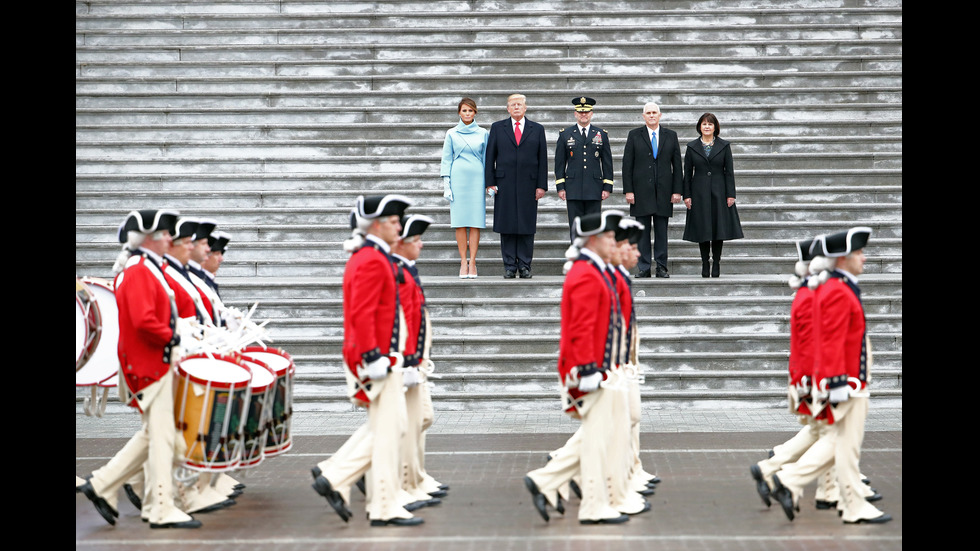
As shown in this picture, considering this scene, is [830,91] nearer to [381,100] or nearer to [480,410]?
[381,100]

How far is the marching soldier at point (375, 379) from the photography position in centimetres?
796

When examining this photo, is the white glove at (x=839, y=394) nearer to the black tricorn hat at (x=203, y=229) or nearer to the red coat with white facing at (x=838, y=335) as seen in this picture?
the red coat with white facing at (x=838, y=335)

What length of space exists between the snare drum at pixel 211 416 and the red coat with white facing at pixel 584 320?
6.96 ft

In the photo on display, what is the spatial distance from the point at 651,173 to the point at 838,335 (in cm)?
692

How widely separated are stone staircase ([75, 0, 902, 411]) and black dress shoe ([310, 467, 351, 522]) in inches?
209

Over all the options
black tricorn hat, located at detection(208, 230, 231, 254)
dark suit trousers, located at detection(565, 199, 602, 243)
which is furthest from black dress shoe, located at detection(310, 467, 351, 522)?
dark suit trousers, located at detection(565, 199, 602, 243)

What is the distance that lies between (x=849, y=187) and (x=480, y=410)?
6.17 m

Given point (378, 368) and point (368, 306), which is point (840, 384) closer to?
point (378, 368)

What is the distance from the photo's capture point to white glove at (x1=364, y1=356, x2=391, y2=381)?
7.86m

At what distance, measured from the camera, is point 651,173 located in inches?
576

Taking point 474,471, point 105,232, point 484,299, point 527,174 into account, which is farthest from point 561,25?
point 474,471

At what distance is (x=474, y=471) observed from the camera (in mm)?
10008

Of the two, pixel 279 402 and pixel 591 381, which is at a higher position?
pixel 591 381

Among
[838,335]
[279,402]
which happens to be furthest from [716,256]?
[279,402]
